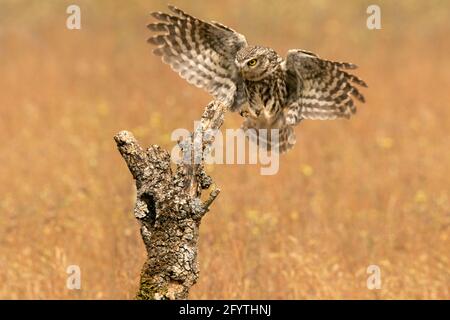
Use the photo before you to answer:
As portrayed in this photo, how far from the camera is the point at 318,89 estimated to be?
8.91 meters

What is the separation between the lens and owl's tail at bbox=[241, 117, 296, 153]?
9.25 meters

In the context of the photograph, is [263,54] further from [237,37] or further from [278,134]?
[278,134]

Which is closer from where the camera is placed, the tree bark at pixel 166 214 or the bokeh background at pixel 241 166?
the tree bark at pixel 166 214

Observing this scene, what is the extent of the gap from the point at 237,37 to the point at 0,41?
10901mm

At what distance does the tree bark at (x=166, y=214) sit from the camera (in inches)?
246

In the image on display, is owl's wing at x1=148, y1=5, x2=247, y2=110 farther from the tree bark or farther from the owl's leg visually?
the tree bark

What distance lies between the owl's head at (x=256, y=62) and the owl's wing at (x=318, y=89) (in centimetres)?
15

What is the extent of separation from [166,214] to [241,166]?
20.1 feet

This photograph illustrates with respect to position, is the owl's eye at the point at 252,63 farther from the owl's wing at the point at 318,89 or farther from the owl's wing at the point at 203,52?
the owl's wing at the point at 318,89

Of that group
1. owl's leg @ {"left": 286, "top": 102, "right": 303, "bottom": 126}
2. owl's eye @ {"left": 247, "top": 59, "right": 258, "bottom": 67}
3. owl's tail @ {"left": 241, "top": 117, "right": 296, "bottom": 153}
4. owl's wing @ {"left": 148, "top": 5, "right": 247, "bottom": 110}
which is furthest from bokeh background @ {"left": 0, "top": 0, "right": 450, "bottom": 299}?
owl's eye @ {"left": 247, "top": 59, "right": 258, "bottom": 67}

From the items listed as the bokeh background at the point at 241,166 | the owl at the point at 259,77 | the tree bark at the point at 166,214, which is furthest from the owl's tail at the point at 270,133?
the tree bark at the point at 166,214

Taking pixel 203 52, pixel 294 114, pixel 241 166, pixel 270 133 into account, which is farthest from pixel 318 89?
pixel 241 166

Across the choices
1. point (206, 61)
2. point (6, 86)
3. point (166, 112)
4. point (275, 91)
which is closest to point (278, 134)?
point (275, 91)
